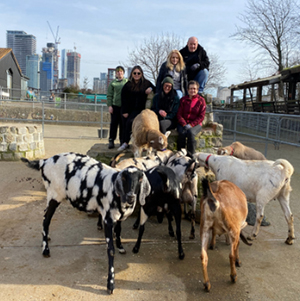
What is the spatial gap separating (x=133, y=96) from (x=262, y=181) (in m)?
3.24

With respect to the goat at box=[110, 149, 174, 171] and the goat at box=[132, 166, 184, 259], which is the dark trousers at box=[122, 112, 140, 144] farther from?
the goat at box=[132, 166, 184, 259]

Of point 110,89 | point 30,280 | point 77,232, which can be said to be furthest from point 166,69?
point 30,280

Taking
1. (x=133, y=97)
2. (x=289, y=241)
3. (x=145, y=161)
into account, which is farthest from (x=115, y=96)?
(x=289, y=241)

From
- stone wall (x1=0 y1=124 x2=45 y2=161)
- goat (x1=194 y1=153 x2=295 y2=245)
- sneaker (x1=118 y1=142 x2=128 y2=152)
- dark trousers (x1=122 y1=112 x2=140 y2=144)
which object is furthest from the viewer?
stone wall (x1=0 y1=124 x2=45 y2=161)

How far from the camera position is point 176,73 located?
19.9ft

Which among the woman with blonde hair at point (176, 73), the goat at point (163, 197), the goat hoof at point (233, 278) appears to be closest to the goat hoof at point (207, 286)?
the goat hoof at point (233, 278)

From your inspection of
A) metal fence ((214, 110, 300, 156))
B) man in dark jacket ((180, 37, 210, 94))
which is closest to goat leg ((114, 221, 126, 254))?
man in dark jacket ((180, 37, 210, 94))

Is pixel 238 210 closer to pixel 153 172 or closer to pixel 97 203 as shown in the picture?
pixel 153 172

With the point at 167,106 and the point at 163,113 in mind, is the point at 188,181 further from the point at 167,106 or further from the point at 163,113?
the point at 167,106

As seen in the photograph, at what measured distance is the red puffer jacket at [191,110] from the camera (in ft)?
18.2

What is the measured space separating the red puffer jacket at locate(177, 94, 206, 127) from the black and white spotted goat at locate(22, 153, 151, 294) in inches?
101

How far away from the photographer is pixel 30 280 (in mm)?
3098

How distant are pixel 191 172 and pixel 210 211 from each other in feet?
3.86

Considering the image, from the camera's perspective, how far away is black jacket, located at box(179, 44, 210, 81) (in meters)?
6.23
